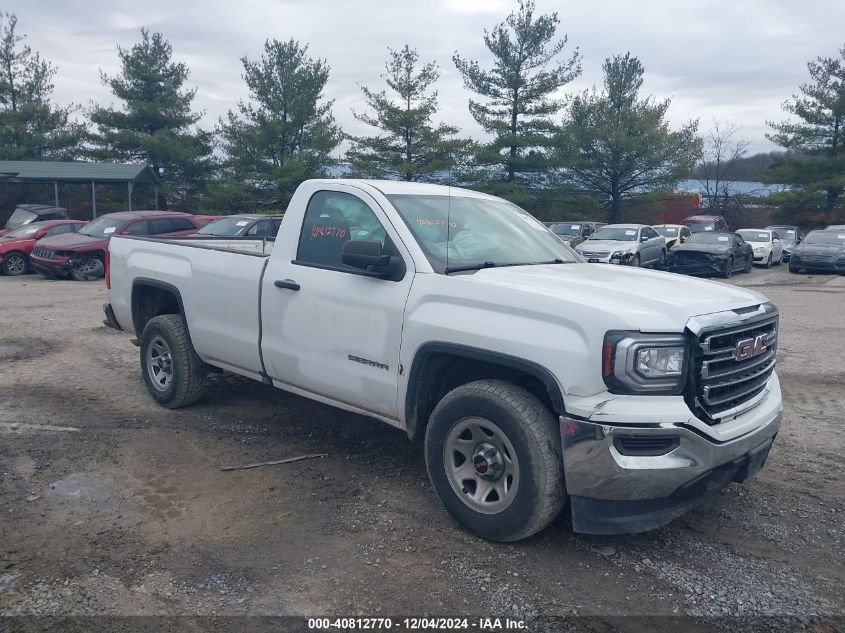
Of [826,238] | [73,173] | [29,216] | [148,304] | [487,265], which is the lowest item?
[148,304]

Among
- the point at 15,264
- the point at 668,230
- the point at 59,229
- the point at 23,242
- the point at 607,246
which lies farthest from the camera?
the point at 668,230

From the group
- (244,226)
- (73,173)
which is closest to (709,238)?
(244,226)

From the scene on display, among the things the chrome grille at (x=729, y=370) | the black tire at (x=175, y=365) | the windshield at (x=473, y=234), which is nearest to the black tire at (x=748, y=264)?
the windshield at (x=473, y=234)

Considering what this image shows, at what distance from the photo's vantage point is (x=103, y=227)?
17.5 m

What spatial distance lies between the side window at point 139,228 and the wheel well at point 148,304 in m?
10.8

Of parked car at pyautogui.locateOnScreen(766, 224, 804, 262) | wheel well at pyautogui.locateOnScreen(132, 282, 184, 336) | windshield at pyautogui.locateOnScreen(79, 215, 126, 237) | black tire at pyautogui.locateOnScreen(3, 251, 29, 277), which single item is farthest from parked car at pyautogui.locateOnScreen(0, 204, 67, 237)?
parked car at pyautogui.locateOnScreen(766, 224, 804, 262)

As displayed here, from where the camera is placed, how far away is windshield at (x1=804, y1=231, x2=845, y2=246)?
72.0 feet

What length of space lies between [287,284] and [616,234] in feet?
58.9

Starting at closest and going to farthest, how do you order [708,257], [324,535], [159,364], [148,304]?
[324,535]
[159,364]
[148,304]
[708,257]

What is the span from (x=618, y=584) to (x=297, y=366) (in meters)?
2.49

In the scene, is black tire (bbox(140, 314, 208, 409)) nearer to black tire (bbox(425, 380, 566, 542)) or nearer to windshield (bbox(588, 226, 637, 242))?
black tire (bbox(425, 380, 566, 542))

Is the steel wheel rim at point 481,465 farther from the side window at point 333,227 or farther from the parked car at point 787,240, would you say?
the parked car at point 787,240

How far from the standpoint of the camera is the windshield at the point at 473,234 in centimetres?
444

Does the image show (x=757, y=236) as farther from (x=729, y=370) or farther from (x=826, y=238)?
(x=729, y=370)
